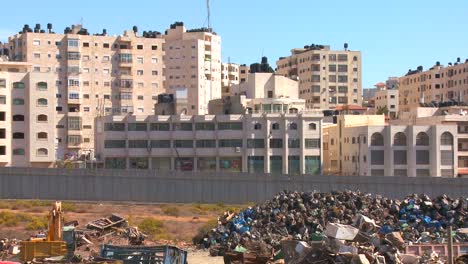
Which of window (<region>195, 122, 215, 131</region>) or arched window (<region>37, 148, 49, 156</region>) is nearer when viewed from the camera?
window (<region>195, 122, 215, 131</region>)

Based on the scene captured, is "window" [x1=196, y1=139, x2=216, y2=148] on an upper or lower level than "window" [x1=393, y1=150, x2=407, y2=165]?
upper

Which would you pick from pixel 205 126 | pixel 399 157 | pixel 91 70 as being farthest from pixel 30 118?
pixel 399 157

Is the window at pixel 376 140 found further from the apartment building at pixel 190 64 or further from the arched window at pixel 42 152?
the apartment building at pixel 190 64

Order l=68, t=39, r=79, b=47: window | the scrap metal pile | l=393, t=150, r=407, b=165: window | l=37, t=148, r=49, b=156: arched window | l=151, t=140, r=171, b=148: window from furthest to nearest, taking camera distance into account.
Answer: l=68, t=39, r=79, b=47: window → l=37, t=148, r=49, b=156: arched window → l=151, t=140, r=171, b=148: window → l=393, t=150, r=407, b=165: window → the scrap metal pile

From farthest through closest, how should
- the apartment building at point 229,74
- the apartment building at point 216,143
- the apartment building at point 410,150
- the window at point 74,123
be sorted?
the apartment building at point 229,74 → the window at point 74,123 → the apartment building at point 216,143 → the apartment building at point 410,150

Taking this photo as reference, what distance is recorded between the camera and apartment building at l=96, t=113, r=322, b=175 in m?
94.2

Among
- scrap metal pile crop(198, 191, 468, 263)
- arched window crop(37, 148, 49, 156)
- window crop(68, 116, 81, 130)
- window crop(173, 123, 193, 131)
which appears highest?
window crop(68, 116, 81, 130)

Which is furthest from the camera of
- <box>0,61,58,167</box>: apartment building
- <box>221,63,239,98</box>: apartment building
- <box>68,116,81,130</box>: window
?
<box>221,63,239,98</box>: apartment building

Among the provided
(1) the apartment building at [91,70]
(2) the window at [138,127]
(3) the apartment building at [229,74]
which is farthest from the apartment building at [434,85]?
(2) the window at [138,127]

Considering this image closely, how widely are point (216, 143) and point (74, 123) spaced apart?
3326cm

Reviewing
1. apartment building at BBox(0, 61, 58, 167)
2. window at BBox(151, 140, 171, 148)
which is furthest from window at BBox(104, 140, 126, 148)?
apartment building at BBox(0, 61, 58, 167)

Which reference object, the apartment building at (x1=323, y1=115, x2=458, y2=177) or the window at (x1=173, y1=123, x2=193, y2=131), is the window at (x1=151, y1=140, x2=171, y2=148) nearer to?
the window at (x1=173, y1=123, x2=193, y2=131)

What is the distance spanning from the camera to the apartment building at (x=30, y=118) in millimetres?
99062

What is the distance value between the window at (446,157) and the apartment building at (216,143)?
12.5 metres
